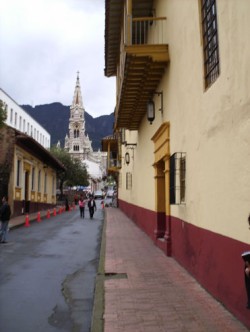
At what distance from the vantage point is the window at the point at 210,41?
19.8 feet

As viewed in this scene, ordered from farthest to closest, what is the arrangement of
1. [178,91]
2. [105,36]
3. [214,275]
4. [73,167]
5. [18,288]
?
[73,167] < [105,36] < [178,91] < [18,288] < [214,275]

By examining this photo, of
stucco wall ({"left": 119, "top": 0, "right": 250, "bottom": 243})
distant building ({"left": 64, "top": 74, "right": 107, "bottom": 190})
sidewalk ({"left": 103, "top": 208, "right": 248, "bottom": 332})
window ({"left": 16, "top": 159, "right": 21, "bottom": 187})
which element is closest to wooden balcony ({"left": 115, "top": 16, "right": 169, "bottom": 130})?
stucco wall ({"left": 119, "top": 0, "right": 250, "bottom": 243})

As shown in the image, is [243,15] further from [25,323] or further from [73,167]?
[73,167]

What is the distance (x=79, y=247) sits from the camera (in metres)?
12.2

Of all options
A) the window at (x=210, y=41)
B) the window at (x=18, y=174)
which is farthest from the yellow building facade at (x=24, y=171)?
the window at (x=210, y=41)

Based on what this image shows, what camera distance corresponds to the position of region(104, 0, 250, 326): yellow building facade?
4.95 metres

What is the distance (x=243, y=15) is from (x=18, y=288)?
549 cm

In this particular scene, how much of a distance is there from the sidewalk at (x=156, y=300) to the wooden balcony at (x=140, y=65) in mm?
A: 4496

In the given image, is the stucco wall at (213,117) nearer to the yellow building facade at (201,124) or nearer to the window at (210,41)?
the yellow building facade at (201,124)

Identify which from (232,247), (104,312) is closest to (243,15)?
(232,247)

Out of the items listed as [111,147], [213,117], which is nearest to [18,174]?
[111,147]

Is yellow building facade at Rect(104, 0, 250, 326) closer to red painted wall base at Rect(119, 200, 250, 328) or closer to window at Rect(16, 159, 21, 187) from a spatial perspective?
red painted wall base at Rect(119, 200, 250, 328)

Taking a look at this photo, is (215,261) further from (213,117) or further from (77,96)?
(77,96)

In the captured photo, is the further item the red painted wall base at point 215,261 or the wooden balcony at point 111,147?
the wooden balcony at point 111,147
